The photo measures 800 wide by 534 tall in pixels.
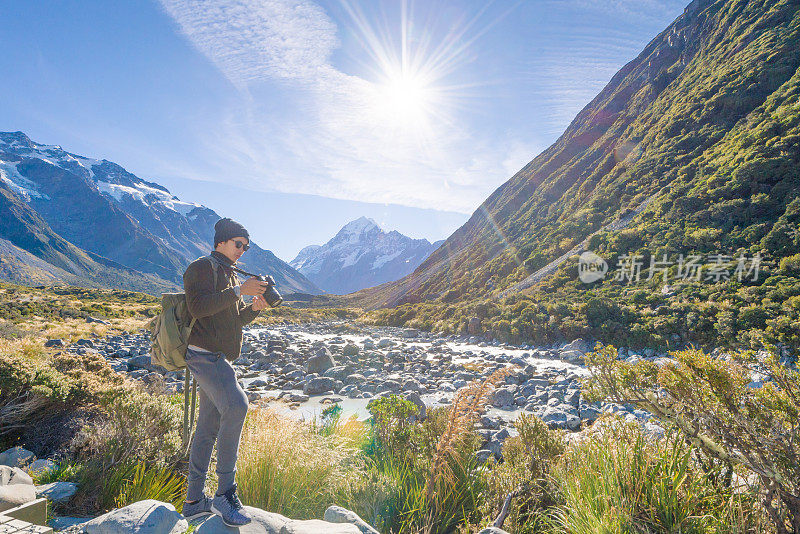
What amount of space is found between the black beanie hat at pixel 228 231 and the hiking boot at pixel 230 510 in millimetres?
2130

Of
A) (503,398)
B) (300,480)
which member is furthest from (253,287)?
(503,398)

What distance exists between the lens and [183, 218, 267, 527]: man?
2.84 meters

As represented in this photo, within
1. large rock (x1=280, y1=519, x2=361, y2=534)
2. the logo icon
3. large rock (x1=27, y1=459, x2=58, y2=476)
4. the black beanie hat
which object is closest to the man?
the black beanie hat

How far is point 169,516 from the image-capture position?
254 cm

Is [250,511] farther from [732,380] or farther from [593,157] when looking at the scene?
[593,157]

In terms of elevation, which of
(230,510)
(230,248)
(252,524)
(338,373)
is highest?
(230,248)

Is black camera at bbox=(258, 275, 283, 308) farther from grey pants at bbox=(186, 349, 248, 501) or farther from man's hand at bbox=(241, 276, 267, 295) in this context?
grey pants at bbox=(186, 349, 248, 501)

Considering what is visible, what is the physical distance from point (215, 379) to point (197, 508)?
1132 mm

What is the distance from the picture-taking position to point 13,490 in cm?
246

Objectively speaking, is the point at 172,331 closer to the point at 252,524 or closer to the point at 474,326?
the point at 252,524

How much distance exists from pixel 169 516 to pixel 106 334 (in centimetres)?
2786

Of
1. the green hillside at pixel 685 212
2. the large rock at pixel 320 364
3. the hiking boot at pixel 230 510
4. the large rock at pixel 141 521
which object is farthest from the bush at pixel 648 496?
the large rock at pixel 320 364

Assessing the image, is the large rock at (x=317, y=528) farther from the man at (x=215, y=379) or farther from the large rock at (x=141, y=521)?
the large rock at (x=141, y=521)

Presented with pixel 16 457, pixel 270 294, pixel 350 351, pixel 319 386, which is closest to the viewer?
pixel 270 294
